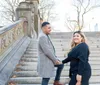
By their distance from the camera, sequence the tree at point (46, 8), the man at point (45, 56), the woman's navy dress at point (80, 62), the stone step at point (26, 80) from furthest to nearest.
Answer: the tree at point (46, 8) < the stone step at point (26, 80) < the man at point (45, 56) < the woman's navy dress at point (80, 62)

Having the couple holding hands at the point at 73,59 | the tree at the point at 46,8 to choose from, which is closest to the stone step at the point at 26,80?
Answer: the couple holding hands at the point at 73,59

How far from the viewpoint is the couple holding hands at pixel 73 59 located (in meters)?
3.93

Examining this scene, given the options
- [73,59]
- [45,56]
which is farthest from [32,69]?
[73,59]

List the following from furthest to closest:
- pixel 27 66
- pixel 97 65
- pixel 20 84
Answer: pixel 97 65 < pixel 27 66 < pixel 20 84

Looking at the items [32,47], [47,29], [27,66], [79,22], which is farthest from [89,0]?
[47,29]

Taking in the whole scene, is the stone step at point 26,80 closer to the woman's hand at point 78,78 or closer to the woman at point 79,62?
the woman at point 79,62

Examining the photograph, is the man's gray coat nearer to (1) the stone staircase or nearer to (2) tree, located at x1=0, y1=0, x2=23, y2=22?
(1) the stone staircase

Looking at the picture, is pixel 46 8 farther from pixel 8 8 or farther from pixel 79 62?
pixel 79 62

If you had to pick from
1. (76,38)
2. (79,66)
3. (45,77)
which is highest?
(76,38)

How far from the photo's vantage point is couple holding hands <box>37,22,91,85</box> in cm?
393

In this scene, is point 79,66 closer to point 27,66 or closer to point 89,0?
point 27,66

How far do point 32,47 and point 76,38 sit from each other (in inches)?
224

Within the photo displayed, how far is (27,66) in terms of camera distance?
716 centimetres

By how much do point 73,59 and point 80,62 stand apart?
0.18 m
